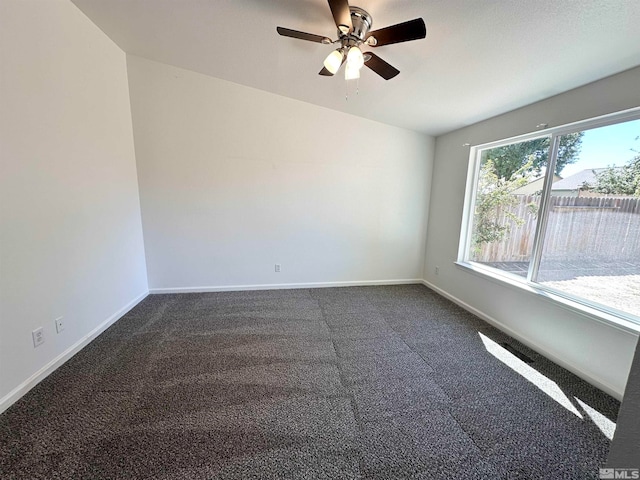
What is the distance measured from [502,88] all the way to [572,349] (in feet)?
7.55

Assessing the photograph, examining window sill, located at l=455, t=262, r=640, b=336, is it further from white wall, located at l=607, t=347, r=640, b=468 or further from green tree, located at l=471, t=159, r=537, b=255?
white wall, located at l=607, t=347, r=640, b=468

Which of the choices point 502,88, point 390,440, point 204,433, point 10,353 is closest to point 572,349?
point 390,440

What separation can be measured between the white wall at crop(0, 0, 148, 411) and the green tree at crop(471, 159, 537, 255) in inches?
166

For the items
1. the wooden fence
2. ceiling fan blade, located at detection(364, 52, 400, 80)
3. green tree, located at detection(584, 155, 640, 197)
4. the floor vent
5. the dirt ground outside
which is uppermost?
ceiling fan blade, located at detection(364, 52, 400, 80)

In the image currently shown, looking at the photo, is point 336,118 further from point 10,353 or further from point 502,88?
point 10,353

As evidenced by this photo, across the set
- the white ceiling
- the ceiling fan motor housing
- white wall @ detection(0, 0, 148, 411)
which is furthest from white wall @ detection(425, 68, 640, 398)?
white wall @ detection(0, 0, 148, 411)

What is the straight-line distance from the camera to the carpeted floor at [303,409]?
1310 mm

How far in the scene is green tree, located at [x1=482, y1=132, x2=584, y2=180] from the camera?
7.20 feet

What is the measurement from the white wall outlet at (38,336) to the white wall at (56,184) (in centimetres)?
3

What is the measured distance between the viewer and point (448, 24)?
1.62 meters

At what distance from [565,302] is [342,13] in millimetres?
2776
